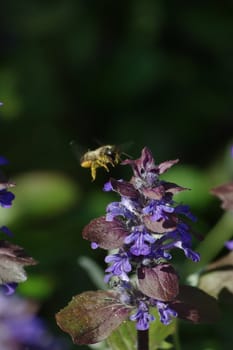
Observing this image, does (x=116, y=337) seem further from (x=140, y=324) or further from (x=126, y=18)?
(x=126, y=18)

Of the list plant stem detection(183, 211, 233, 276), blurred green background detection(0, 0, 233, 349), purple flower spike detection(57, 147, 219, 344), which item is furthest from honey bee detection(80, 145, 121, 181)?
blurred green background detection(0, 0, 233, 349)

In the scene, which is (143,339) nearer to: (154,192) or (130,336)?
(130,336)

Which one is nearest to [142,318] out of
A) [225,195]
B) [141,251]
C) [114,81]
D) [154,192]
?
[141,251]

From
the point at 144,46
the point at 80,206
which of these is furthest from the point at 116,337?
the point at 144,46

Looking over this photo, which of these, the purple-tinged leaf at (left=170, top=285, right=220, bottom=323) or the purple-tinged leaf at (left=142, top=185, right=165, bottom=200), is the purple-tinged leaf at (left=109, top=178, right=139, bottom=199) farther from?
the purple-tinged leaf at (left=170, top=285, right=220, bottom=323)

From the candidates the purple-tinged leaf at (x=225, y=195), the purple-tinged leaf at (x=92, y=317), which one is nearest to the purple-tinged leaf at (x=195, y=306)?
the purple-tinged leaf at (x=92, y=317)

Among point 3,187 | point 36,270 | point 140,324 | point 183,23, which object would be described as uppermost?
point 183,23

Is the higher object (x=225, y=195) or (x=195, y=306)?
(x=225, y=195)
